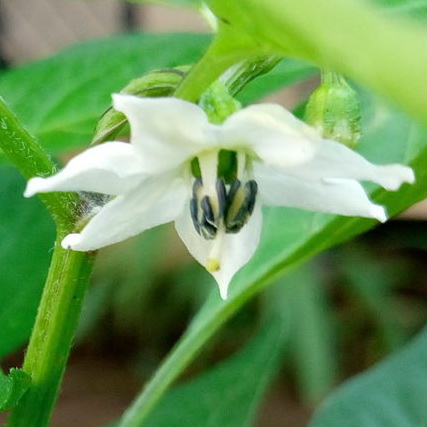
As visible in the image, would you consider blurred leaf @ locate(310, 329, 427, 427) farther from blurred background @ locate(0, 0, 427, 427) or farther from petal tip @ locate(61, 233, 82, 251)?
blurred background @ locate(0, 0, 427, 427)

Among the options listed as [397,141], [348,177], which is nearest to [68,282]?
[348,177]

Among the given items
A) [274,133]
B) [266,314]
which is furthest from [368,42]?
[266,314]

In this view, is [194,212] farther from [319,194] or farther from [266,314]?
[266,314]

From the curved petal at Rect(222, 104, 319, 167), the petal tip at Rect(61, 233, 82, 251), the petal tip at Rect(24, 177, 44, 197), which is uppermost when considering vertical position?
the petal tip at Rect(24, 177, 44, 197)

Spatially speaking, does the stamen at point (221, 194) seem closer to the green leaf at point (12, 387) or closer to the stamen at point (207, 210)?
the stamen at point (207, 210)

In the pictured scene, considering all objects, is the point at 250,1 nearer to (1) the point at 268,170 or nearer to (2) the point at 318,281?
(1) the point at 268,170

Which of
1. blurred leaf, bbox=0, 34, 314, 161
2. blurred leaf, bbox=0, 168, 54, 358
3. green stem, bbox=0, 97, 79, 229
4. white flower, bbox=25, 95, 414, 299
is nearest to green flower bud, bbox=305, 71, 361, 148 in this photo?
white flower, bbox=25, 95, 414, 299
